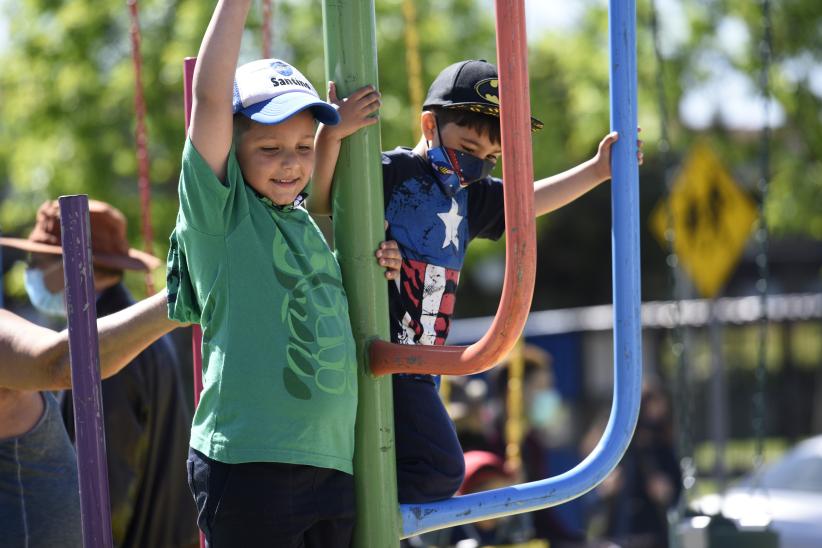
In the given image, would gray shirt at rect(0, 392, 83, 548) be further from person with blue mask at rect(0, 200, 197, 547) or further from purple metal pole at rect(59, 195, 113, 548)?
person with blue mask at rect(0, 200, 197, 547)

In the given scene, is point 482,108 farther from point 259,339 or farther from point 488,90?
point 259,339

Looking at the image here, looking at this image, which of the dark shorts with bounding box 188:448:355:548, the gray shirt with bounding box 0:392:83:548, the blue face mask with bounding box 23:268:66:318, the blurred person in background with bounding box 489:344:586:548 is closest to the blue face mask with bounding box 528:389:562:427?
the blurred person in background with bounding box 489:344:586:548

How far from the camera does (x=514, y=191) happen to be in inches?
70.9

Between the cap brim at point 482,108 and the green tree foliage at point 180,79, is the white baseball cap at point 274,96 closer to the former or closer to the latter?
the cap brim at point 482,108

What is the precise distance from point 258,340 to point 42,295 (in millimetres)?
1978

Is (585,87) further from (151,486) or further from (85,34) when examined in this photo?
(151,486)

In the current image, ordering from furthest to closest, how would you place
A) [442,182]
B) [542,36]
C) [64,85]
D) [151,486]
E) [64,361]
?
[542,36], [64,85], [151,486], [442,182], [64,361]

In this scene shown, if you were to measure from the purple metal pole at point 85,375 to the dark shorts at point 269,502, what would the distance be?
159 mm

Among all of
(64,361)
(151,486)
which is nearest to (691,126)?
(151,486)

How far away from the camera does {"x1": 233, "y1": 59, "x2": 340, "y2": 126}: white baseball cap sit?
196cm

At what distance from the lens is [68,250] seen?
76.3 inches

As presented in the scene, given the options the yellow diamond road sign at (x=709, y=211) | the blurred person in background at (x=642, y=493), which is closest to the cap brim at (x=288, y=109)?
the blurred person in background at (x=642, y=493)

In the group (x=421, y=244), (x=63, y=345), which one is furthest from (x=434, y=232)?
(x=63, y=345)

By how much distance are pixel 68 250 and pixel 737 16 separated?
1182 centimetres
